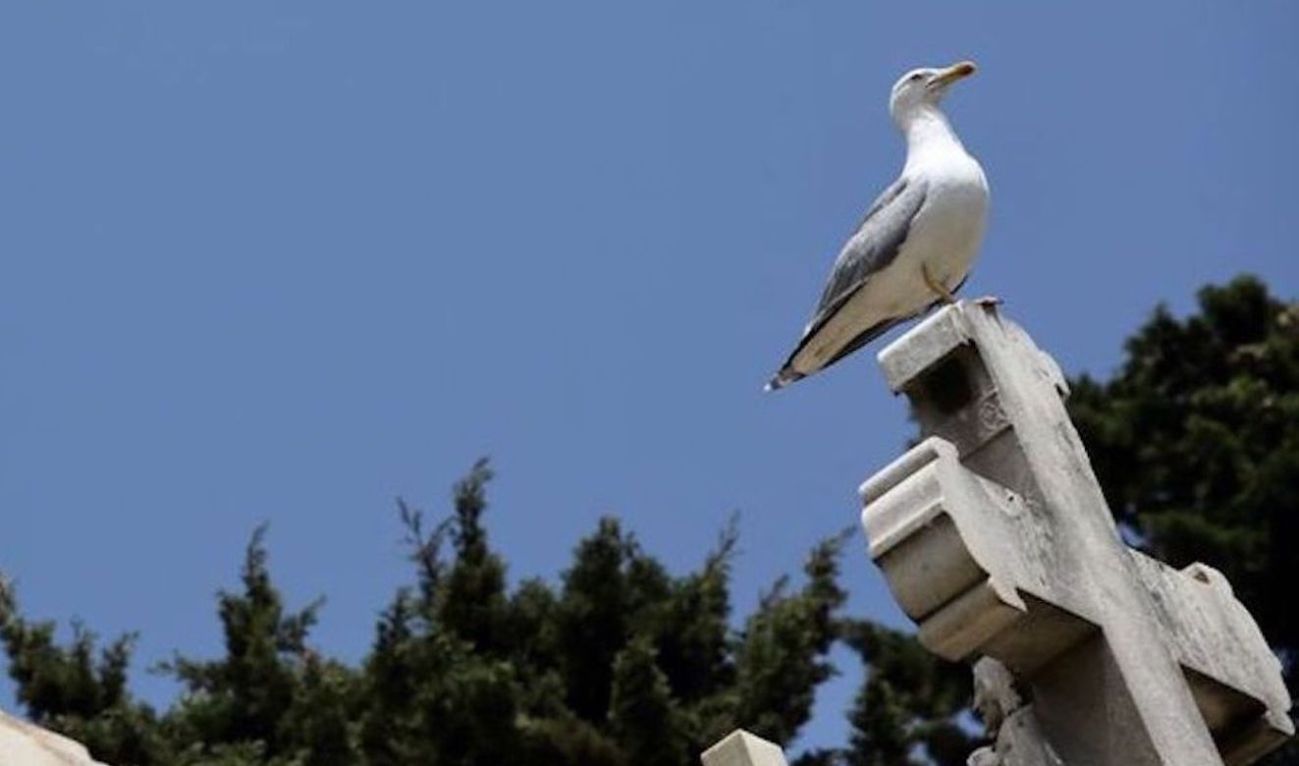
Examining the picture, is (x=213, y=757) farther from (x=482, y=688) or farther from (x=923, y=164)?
(x=923, y=164)

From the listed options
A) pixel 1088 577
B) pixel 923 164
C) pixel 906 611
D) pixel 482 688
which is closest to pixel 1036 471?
pixel 1088 577

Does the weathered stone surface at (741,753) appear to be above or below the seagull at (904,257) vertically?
below

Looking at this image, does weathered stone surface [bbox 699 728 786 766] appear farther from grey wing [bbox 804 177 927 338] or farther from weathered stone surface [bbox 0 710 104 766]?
grey wing [bbox 804 177 927 338]

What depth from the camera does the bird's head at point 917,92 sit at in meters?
7.62

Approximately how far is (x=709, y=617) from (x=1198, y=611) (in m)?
13.3

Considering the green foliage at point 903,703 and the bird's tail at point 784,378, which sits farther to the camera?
the green foliage at point 903,703

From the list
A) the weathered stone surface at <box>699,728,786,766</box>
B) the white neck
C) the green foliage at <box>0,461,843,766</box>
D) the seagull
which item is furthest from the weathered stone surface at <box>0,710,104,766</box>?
the green foliage at <box>0,461,843,766</box>

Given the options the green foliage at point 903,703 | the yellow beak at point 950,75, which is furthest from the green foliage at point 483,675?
the yellow beak at point 950,75

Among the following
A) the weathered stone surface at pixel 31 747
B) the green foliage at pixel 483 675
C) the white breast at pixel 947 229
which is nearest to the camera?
the weathered stone surface at pixel 31 747

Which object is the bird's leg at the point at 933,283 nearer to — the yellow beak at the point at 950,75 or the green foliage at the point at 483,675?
the yellow beak at the point at 950,75

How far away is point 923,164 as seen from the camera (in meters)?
7.21

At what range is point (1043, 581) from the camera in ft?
15.3

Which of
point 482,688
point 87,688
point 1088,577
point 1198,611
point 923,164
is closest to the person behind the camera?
point 1088,577

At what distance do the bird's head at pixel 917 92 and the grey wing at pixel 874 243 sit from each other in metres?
0.43
